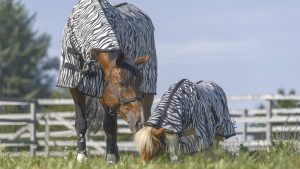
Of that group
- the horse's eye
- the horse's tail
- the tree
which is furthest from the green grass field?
the tree

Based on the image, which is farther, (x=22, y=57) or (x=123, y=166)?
(x=22, y=57)

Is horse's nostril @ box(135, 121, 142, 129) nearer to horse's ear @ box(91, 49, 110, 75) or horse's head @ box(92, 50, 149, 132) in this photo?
horse's head @ box(92, 50, 149, 132)

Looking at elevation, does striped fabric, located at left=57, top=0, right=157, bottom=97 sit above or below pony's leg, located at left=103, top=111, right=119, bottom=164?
above

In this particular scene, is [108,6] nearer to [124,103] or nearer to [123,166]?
[124,103]

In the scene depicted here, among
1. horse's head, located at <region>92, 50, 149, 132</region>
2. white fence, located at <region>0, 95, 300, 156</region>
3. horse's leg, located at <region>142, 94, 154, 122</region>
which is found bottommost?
white fence, located at <region>0, 95, 300, 156</region>

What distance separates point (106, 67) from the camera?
10742 mm

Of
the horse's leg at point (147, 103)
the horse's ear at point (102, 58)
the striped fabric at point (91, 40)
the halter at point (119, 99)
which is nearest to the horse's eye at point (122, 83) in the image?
the halter at point (119, 99)

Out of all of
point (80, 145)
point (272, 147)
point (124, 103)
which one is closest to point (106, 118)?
point (80, 145)

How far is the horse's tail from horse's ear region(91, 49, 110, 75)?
112cm

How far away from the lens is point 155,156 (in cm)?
946

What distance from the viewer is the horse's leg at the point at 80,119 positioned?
11.6 meters

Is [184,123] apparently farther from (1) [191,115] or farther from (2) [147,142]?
(2) [147,142]

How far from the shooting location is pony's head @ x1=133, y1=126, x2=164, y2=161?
9.32m

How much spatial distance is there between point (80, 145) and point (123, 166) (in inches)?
104
